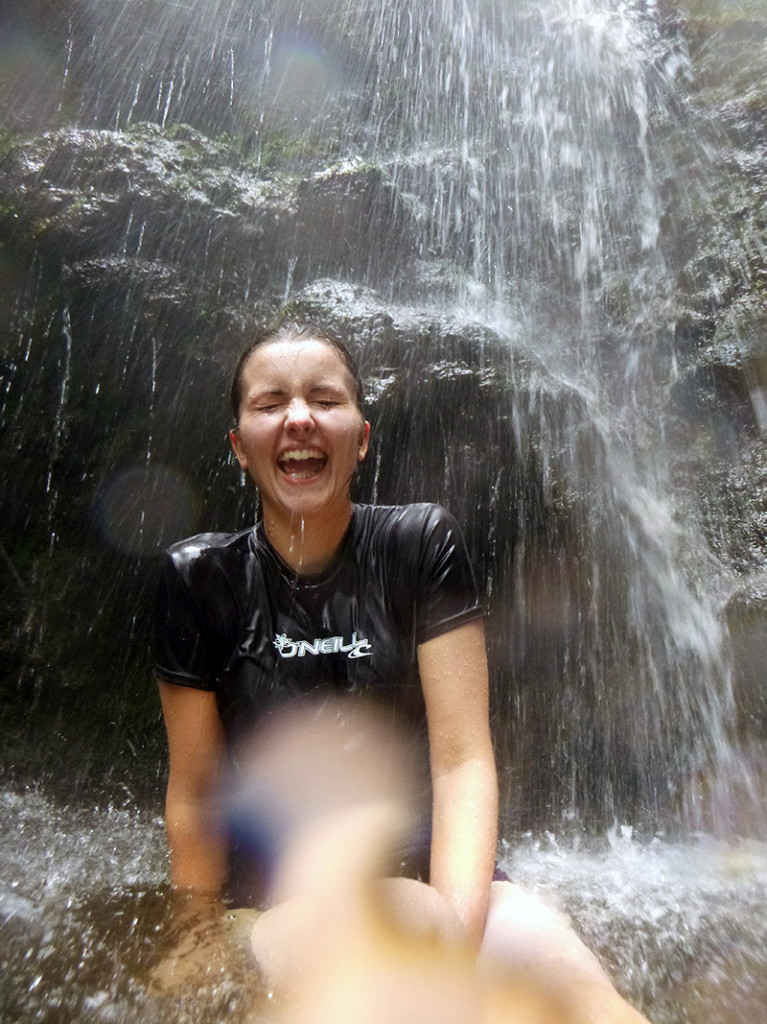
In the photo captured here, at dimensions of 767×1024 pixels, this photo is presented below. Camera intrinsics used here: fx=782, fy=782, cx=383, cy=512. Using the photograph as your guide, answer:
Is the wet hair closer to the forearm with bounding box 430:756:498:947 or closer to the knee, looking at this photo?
the forearm with bounding box 430:756:498:947

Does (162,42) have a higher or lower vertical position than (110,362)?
higher

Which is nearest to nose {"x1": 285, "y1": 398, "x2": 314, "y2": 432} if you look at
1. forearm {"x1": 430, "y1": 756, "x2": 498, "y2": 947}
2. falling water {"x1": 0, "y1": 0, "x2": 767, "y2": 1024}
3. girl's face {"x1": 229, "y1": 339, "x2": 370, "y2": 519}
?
girl's face {"x1": 229, "y1": 339, "x2": 370, "y2": 519}

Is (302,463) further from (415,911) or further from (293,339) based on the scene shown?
(415,911)

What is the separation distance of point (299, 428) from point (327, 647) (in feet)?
1.95

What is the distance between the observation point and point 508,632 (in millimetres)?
3797

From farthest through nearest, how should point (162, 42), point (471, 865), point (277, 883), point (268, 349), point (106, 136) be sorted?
point (162, 42) → point (106, 136) → point (268, 349) → point (277, 883) → point (471, 865)

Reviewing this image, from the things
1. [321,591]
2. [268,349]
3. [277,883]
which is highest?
[268,349]

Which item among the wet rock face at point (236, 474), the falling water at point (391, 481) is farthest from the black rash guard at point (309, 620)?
the wet rock face at point (236, 474)

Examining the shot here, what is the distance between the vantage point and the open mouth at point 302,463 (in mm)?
2148

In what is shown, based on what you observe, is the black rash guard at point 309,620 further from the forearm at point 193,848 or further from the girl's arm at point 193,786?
the forearm at point 193,848

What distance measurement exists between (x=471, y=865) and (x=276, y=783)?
0.60 m

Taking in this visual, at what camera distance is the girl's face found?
213 cm

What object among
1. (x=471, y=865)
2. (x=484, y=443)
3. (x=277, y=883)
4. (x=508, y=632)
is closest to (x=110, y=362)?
(x=484, y=443)

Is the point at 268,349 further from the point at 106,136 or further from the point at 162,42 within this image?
the point at 162,42
